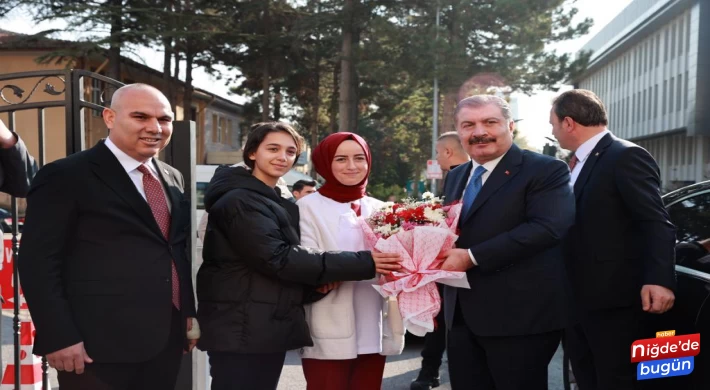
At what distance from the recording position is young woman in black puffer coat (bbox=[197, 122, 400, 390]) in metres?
3.31

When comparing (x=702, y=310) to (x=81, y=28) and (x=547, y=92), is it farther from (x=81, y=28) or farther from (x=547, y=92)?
(x=547, y=92)

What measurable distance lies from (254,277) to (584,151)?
2059mm

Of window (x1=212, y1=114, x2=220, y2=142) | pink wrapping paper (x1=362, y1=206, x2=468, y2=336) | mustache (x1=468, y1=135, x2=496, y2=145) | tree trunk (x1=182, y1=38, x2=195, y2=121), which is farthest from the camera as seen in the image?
window (x1=212, y1=114, x2=220, y2=142)

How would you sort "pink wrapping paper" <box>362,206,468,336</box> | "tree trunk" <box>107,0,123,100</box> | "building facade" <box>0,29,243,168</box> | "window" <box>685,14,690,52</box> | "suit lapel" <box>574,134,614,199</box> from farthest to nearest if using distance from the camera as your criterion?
"window" <box>685,14,690,52</box>
"building facade" <box>0,29,243,168</box>
"tree trunk" <box>107,0,123,100</box>
"suit lapel" <box>574,134,614,199</box>
"pink wrapping paper" <box>362,206,468,336</box>

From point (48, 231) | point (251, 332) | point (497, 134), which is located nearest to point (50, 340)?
point (48, 231)

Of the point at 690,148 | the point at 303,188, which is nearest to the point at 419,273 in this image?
the point at 303,188

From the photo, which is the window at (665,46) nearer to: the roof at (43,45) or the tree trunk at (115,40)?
the roof at (43,45)

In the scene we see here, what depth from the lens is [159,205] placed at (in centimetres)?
332

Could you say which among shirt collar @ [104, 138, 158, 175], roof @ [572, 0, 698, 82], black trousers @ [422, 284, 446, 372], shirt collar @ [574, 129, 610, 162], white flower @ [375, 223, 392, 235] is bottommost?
black trousers @ [422, 284, 446, 372]

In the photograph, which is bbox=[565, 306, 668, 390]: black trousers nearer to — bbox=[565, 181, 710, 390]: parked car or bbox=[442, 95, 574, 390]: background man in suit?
bbox=[565, 181, 710, 390]: parked car

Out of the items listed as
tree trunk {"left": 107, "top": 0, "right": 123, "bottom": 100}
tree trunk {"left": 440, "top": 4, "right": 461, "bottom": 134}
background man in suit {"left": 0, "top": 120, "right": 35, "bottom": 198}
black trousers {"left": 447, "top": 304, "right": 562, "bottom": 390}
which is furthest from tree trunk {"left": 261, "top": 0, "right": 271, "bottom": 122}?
black trousers {"left": 447, "top": 304, "right": 562, "bottom": 390}

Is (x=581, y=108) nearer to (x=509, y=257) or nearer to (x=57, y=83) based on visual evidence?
(x=509, y=257)

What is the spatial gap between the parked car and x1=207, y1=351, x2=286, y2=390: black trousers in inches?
77.1

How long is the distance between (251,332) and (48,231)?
1.02 m
